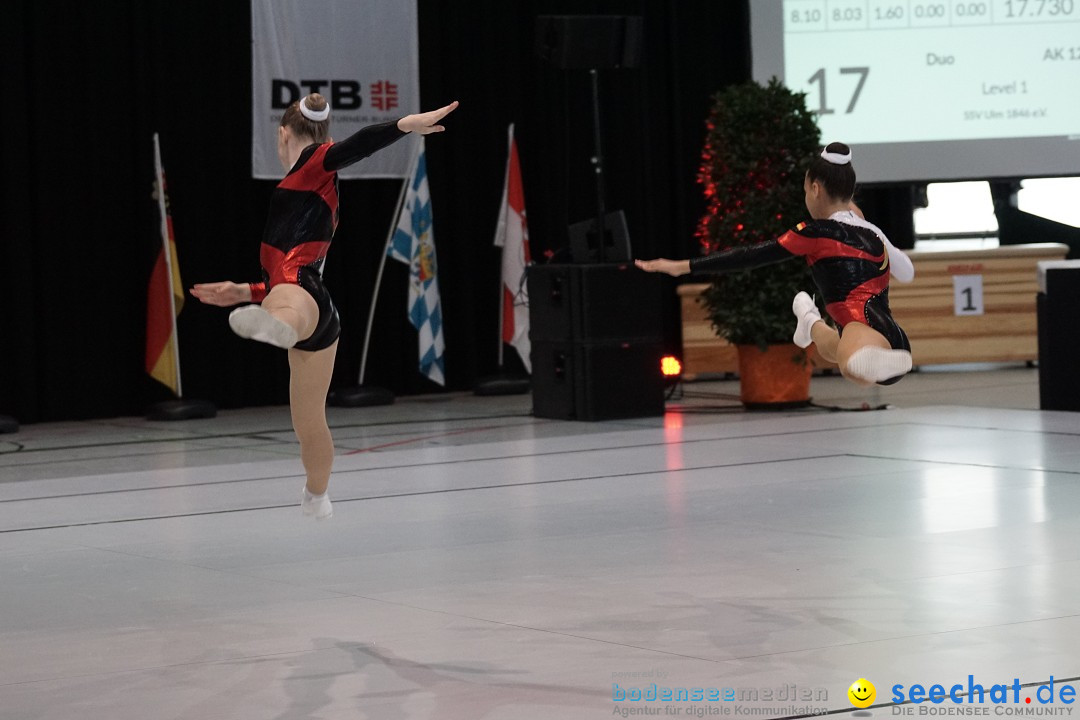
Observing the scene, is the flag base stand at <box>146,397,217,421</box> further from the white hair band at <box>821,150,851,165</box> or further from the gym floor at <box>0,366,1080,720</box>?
the white hair band at <box>821,150,851,165</box>

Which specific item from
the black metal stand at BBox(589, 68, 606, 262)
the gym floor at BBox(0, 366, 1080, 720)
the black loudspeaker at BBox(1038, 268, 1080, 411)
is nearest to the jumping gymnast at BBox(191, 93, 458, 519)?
the gym floor at BBox(0, 366, 1080, 720)

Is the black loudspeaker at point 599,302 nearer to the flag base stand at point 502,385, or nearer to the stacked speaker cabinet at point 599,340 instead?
the stacked speaker cabinet at point 599,340

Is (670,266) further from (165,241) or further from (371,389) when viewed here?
(371,389)

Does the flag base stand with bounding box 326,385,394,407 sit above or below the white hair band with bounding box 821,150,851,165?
below

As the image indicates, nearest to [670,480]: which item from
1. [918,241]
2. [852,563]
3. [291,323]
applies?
[852,563]

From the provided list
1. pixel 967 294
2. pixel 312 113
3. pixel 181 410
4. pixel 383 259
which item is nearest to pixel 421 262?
pixel 383 259

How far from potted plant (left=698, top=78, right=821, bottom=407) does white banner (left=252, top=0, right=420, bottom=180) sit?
7.06 feet

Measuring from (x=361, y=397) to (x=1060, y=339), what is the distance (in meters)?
4.19

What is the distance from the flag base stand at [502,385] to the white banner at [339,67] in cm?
152

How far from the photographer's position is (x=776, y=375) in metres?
8.47

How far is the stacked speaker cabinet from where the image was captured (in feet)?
26.3

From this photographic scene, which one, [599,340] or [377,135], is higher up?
[377,135]

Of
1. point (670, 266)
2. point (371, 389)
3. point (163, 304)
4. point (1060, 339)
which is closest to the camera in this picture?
point (670, 266)

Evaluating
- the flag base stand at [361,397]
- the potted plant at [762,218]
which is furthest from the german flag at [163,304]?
the potted plant at [762,218]
